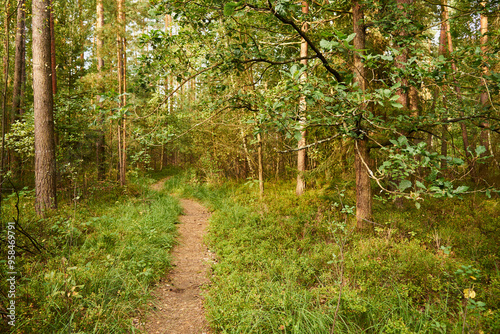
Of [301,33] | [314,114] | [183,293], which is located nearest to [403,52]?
[314,114]

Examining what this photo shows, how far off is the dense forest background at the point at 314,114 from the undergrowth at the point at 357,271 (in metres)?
0.06

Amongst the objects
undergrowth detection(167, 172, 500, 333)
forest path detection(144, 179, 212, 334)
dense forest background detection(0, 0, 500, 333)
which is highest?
dense forest background detection(0, 0, 500, 333)

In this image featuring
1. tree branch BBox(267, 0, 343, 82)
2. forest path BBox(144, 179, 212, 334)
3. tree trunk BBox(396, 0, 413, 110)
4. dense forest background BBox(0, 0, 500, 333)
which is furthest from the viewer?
forest path BBox(144, 179, 212, 334)

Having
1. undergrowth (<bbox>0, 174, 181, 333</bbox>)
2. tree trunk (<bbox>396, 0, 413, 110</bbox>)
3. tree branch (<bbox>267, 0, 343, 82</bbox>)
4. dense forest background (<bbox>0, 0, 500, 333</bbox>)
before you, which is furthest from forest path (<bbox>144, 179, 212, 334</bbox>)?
tree trunk (<bbox>396, 0, 413, 110</bbox>)

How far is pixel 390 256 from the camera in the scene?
14.0 feet

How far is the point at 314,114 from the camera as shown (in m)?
3.39

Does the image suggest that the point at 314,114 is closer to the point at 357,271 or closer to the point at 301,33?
the point at 301,33

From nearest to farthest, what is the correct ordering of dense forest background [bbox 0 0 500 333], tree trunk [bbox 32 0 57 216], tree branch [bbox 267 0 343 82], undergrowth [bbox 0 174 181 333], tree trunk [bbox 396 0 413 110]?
1. tree branch [bbox 267 0 343 82]
2. dense forest background [bbox 0 0 500 333]
3. tree trunk [bbox 396 0 413 110]
4. undergrowth [bbox 0 174 181 333]
5. tree trunk [bbox 32 0 57 216]

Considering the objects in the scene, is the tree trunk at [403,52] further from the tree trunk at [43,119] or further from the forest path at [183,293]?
the tree trunk at [43,119]

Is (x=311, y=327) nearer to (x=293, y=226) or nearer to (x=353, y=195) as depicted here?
(x=293, y=226)

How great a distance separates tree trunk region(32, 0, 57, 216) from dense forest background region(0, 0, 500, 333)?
0.09 feet

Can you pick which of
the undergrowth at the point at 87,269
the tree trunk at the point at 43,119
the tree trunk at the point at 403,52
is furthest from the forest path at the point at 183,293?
the tree trunk at the point at 403,52

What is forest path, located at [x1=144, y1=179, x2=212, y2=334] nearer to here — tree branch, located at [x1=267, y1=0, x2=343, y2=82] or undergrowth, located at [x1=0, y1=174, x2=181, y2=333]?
undergrowth, located at [x1=0, y1=174, x2=181, y2=333]

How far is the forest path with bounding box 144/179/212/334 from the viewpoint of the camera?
3.65 m
